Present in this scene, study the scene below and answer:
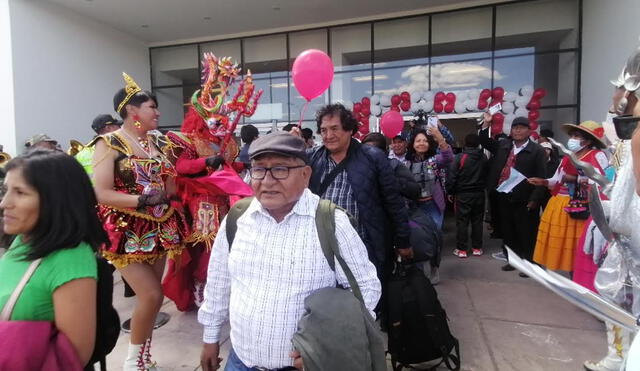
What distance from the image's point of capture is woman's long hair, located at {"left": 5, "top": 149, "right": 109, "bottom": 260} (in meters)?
1.29

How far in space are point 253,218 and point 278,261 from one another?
0.22 m

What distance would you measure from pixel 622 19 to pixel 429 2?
4.11 metres

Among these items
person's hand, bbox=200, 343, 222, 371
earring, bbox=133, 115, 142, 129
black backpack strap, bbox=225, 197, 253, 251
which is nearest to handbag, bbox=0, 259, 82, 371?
person's hand, bbox=200, 343, 222, 371

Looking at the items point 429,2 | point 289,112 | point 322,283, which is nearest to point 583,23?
point 429,2

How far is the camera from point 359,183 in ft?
8.25

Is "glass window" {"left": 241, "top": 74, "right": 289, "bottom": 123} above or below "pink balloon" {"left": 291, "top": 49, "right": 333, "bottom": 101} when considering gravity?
above

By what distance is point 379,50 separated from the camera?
416 inches

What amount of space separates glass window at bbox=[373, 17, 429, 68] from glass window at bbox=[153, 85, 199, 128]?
6.06 m

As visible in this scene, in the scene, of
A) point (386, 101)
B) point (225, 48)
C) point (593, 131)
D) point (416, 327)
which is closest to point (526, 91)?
point (386, 101)

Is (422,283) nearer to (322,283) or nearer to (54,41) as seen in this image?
(322,283)

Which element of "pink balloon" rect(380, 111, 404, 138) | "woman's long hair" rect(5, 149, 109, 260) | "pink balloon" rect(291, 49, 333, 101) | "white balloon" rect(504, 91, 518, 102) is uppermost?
"white balloon" rect(504, 91, 518, 102)

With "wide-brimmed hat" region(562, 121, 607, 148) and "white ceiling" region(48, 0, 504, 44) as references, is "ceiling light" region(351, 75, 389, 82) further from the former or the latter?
"wide-brimmed hat" region(562, 121, 607, 148)

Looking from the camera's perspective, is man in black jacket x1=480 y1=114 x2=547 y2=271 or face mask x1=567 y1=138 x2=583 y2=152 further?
man in black jacket x1=480 y1=114 x2=547 y2=271

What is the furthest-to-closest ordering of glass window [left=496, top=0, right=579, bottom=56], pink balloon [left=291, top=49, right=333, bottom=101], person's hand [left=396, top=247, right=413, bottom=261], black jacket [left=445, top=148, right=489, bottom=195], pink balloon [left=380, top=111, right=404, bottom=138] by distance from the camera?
glass window [left=496, top=0, right=579, bottom=56] < black jacket [left=445, top=148, right=489, bottom=195] < pink balloon [left=380, top=111, right=404, bottom=138] < pink balloon [left=291, top=49, right=333, bottom=101] < person's hand [left=396, top=247, right=413, bottom=261]
